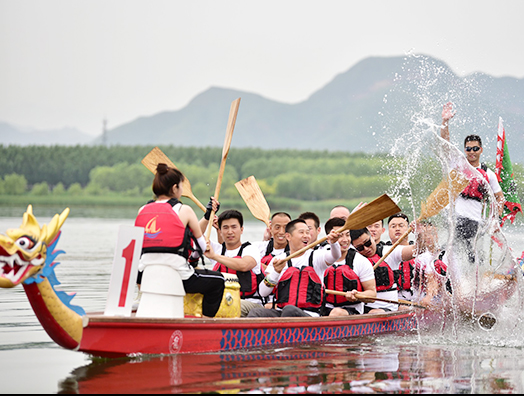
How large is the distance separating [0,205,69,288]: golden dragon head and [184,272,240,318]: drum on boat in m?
1.57

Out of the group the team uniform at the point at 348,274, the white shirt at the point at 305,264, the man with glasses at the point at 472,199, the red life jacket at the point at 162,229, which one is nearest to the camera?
the red life jacket at the point at 162,229

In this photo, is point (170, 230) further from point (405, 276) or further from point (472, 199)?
point (472, 199)

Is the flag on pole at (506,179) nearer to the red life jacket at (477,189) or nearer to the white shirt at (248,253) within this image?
the red life jacket at (477,189)

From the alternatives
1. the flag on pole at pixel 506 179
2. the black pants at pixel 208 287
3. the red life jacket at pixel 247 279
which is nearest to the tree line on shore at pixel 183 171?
the flag on pole at pixel 506 179

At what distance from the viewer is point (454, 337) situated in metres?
7.32

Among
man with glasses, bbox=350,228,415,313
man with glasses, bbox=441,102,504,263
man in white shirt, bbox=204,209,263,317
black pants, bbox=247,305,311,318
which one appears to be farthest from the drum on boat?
man with glasses, bbox=441,102,504,263

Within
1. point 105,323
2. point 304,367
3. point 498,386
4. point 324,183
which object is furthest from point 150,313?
point 324,183

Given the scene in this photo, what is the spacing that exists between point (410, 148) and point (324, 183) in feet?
207

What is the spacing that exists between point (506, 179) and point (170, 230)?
5.19 m

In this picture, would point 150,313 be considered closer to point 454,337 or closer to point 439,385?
point 439,385

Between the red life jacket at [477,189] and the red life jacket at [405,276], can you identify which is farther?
the red life jacket at [405,276]

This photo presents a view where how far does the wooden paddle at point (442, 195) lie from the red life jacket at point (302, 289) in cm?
111

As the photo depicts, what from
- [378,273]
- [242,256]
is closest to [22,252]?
[242,256]

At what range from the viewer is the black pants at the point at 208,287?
5852 millimetres
